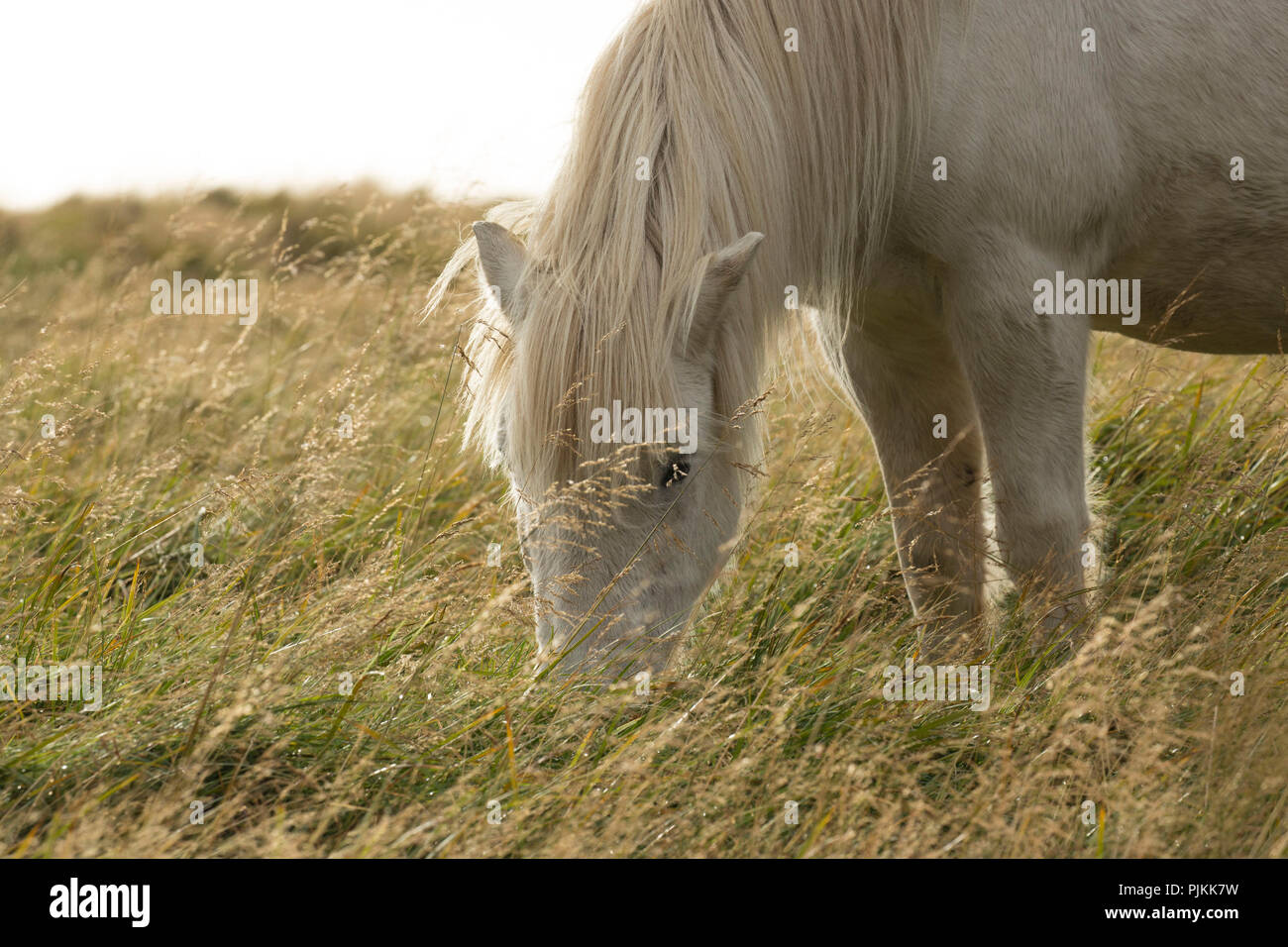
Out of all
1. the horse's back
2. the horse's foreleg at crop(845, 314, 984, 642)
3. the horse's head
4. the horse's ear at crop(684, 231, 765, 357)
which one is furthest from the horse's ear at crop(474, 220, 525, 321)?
the horse's foreleg at crop(845, 314, 984, 642)

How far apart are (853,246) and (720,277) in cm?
65

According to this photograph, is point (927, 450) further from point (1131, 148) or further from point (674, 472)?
point (674, 472)

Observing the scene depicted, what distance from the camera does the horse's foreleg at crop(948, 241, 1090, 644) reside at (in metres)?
2.71

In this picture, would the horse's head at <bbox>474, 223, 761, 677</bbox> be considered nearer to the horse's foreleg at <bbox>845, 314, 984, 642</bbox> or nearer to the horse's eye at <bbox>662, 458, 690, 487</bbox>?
the horse's eye at <bbox>662, 458, 690, 487</bbox>

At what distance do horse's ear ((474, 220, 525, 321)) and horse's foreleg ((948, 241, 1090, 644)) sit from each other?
114 centimetres

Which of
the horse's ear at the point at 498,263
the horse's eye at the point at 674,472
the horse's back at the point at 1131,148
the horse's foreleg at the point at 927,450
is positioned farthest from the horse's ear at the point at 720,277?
the horse's foreleg at the point at 927,450

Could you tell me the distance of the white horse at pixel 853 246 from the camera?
2.32 meters

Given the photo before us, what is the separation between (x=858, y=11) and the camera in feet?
8.82

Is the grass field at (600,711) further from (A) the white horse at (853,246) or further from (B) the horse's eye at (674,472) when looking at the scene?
(B) the horse's eye at (674,472)

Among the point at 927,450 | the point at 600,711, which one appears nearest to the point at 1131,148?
the point at 927,450

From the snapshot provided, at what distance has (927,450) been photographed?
3367mm

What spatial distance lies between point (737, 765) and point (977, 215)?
1.48m

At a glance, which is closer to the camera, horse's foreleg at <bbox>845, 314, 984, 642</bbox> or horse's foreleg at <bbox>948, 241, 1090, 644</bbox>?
horse's foreleg at <bbox>948, 241, 1090, 644</bbox>
